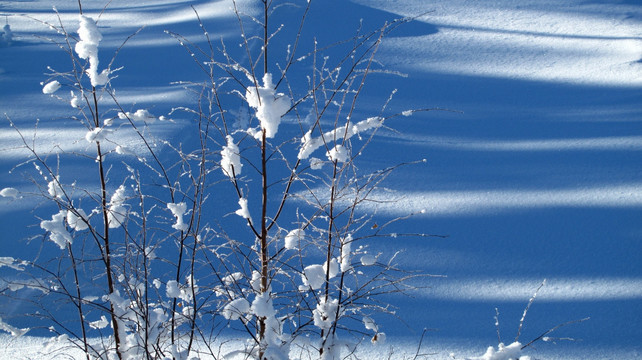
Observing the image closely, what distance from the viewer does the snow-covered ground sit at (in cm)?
437

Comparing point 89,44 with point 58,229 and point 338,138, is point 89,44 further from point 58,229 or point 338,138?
point 338,138

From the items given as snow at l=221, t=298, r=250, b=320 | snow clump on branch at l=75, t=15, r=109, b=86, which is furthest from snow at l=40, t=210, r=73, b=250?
snow at l=221, t=298, r=250, b=320

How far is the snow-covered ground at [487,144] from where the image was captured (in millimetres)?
4371

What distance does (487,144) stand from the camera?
269 inches

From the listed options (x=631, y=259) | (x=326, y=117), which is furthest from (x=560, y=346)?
(x=326, y=117)

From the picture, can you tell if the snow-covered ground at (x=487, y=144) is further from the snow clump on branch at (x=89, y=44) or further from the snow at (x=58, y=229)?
the snow clump on branch at (x=89, y=44)

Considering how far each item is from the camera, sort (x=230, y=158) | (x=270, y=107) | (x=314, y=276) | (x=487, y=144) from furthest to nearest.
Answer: (x=487, y=144) < (x=314, y=276) < (x=230, y=158) < (x=270, y=107)

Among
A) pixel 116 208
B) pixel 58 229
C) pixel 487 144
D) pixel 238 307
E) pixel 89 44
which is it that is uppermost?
pixel 487 144

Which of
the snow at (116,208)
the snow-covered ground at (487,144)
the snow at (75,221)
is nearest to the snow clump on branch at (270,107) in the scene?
the snow at (116,208)

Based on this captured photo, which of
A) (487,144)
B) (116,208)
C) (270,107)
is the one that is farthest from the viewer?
(487,144)

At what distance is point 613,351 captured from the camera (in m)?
3.97

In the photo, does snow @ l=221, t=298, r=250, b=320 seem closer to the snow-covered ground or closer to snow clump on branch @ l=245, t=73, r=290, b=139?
snow clump on branch @ l=245, t=73, r=290, b=139

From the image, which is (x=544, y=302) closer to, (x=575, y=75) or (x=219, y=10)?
(x=575, y=75)

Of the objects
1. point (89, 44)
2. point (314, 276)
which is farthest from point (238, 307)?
point (89, 44)
